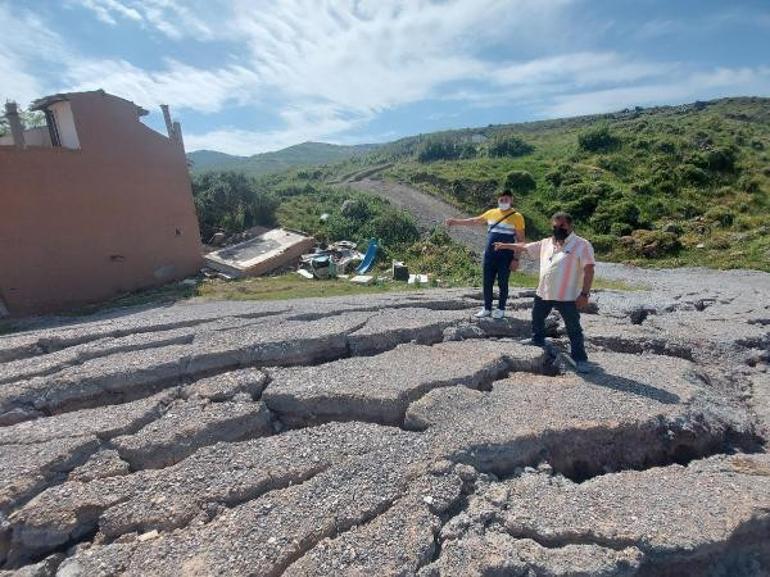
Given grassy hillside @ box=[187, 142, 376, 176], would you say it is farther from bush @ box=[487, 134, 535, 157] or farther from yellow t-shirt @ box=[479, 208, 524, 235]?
yellow t-shirt @ box=[479, 208, 524, 235]

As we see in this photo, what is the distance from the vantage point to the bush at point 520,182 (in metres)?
25.9

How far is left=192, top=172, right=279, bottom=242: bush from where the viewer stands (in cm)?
Answer: 1852

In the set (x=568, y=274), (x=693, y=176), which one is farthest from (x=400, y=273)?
(x=693, y=176)

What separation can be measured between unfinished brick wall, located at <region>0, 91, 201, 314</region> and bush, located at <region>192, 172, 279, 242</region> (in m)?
4.49

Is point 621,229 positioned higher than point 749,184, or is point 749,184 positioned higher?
point 749,184

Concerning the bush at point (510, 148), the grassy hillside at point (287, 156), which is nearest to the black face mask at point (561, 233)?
the bush at point (510, 148)

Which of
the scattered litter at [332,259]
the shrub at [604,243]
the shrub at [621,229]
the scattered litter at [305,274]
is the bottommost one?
the shrub at [604,243]

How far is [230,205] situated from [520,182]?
1514cm

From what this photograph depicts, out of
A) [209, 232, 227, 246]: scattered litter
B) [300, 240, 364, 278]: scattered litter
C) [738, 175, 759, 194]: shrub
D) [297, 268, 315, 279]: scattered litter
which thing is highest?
[738, 175, 759, 194]: shrub

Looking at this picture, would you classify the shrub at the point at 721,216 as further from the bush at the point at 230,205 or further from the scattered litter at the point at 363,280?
the bush at the point at 230,205

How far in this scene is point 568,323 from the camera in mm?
5266

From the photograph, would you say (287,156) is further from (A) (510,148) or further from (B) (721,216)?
(B) (721,216)

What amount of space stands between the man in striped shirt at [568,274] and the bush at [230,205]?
1505 centimetres

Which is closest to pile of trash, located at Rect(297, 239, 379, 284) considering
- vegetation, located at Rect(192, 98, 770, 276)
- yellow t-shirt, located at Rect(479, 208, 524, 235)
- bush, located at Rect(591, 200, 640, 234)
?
vegetation, located at Rect(192, 98, 770, 276)
